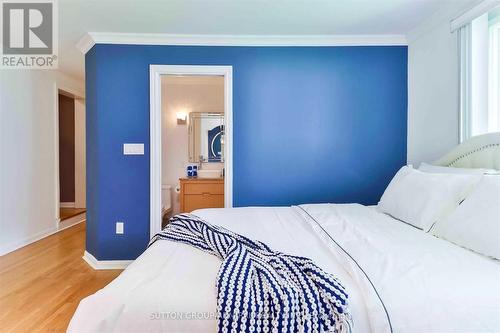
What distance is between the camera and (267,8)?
90.0 inches

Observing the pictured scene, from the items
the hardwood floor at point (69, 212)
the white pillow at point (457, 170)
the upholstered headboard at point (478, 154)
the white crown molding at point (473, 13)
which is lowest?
the hardwood floor at point (69, 212)

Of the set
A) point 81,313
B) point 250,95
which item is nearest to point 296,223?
point 81,313

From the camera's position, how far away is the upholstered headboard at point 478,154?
1.73 m

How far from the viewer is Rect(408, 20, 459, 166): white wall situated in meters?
2.29

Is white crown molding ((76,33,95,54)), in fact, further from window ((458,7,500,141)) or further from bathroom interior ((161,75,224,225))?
window ((458,7,500,141))

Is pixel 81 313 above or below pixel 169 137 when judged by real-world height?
below

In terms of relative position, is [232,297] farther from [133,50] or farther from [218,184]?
[218,184]

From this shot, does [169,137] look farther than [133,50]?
Yes

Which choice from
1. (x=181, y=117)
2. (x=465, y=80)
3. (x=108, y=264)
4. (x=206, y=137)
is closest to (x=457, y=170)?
(x=465, y=80)

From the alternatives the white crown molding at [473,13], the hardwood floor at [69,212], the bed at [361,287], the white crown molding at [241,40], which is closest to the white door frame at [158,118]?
the white crown molding at [241,40]

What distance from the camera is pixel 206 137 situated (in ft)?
15.3

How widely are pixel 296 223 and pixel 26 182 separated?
355 cm

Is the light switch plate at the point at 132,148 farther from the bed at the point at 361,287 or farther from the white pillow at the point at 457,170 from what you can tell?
the white pillow at the point at 457,170

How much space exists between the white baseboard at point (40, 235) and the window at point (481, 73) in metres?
4.79
